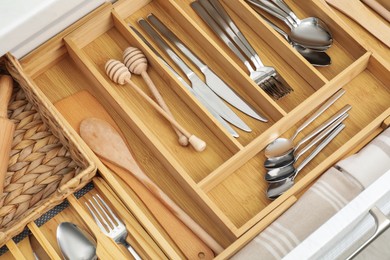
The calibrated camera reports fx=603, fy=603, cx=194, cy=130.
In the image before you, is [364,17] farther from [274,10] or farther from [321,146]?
[321,146]

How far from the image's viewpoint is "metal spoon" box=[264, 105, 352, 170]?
3.73ft

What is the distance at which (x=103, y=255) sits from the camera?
3.31ft

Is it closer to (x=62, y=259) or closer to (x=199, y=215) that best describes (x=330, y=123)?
(x=199, y=215)

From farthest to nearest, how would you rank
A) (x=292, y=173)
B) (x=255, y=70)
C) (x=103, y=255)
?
(x=255, y=70), (x=292, y=173), (x=103, y=255)

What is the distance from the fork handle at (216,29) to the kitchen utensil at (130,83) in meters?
0.20

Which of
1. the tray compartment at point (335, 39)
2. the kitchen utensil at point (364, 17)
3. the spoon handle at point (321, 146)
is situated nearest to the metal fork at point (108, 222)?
the spoon handle at point (321, 146)

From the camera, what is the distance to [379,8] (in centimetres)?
129

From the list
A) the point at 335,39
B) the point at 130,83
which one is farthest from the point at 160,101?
the point at 335,39

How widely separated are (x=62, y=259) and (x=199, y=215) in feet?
0.84

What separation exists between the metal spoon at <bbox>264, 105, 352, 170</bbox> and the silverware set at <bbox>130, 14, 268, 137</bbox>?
76 mm

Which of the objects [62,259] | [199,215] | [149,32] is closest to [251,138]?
[199,215]

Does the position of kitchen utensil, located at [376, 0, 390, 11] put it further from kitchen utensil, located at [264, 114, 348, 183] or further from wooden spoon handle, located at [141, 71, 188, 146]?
wooden spoon handle, located at [141, 71, 188, 146]

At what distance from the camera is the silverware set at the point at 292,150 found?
1121 mm

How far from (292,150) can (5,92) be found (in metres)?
0.55
